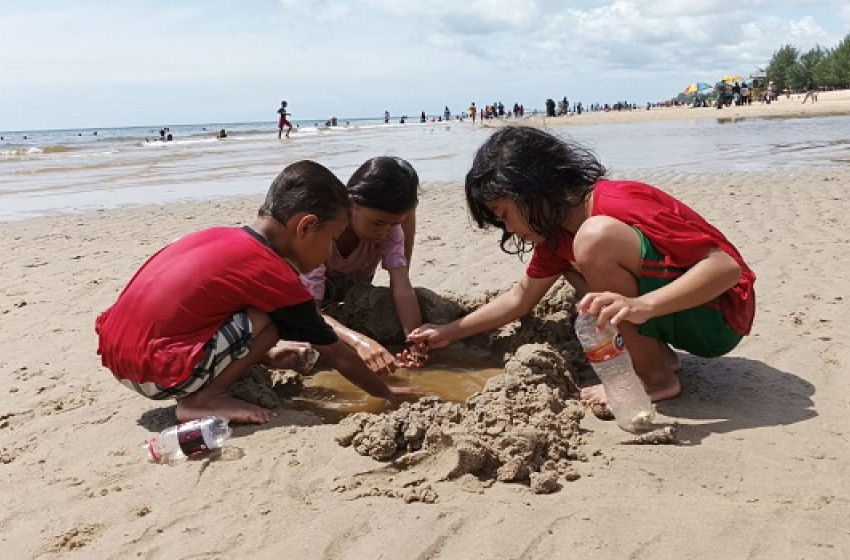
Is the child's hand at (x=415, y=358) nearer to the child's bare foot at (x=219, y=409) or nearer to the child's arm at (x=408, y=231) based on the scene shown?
the child's arm at (x=408, y=231)

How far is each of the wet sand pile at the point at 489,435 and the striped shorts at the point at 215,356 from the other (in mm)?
554

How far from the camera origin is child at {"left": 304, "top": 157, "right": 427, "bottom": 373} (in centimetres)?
392

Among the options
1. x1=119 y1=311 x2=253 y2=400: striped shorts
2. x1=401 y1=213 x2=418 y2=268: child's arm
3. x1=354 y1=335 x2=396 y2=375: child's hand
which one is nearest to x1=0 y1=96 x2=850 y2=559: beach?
x1=119 y1=311 x2=253 y2=400: striped shorts

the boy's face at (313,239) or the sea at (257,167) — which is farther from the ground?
the boy's face at (313,239)

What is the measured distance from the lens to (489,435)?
2678mm

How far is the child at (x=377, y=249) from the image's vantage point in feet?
12.8

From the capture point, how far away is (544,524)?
218 centimetres

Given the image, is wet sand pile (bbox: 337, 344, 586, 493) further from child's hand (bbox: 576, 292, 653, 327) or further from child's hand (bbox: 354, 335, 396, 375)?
child's hand (bbox: 354, 335, 396, 375)

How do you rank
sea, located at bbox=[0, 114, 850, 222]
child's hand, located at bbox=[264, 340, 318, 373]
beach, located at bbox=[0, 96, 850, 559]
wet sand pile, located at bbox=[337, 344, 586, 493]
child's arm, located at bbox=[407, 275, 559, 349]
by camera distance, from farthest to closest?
sea, located at bbox=[0, 114, 850, 222]
child's hand, located at bbox=[264, 340, 318, 373]
child's arm, located at bbox=[407, 275, 559, 349]
wet sand pile, located at bbox=[337, 344, 586, 493]
beach, located at bbox=[0, 96, 850, 559]

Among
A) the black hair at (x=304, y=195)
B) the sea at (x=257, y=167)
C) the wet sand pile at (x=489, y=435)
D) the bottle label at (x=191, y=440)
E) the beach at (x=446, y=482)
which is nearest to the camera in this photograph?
the beach at (x=446, y=482)

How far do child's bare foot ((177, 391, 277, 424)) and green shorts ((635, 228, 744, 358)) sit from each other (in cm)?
156

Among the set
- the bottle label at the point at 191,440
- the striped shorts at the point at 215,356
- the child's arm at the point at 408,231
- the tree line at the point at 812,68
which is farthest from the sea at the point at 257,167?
the tree line at the point at 812,68

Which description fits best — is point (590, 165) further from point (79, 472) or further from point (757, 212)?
point (757, 212)

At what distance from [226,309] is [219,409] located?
1.35ft
